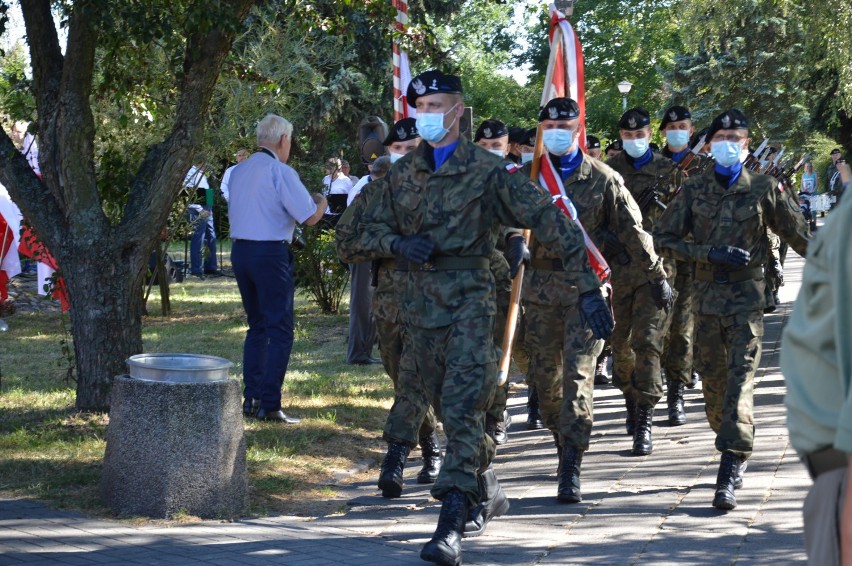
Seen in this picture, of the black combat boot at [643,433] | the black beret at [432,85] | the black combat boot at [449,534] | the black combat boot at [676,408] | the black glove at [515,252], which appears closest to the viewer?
the black combat boot at [449,534]

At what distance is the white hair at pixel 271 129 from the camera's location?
9.48m

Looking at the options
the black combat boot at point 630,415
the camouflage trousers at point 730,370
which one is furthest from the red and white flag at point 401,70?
the camouflage trousers at point 730,370

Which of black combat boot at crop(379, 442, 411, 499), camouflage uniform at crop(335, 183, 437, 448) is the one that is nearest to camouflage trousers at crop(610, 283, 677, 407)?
camouflage uniform at crop(335, 183, 437, 448)

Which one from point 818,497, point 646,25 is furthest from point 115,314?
point 646,25

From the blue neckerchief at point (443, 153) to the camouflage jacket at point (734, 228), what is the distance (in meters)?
2.01

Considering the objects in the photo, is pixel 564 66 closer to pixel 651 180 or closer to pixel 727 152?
pixel 727 152

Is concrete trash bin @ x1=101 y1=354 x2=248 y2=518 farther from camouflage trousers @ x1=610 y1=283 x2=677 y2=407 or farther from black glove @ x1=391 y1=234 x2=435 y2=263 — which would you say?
camouflage trousers @ x1=610 y1=283 x2=677 y2=407

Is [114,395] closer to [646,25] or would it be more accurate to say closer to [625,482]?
[625,482]

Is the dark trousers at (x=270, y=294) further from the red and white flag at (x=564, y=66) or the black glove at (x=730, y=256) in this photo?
the black glove at (x=730, y=256)

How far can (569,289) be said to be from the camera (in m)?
7.59

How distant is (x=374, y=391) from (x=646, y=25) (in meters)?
49.4

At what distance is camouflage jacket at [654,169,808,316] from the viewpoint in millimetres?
7406

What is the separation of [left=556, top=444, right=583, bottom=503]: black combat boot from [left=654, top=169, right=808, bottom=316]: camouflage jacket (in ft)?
3.67

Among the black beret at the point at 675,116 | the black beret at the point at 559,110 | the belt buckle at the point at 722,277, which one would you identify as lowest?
the belt buckle at the point at 722,277
